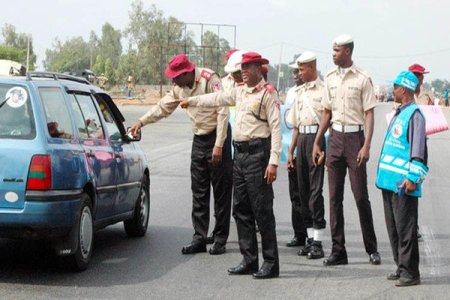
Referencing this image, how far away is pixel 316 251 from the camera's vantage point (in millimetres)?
8766

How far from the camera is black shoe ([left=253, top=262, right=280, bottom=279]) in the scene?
306 inches

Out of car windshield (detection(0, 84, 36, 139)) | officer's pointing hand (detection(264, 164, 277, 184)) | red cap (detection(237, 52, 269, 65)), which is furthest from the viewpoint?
red cap (detection(237, 52, 269, 65))

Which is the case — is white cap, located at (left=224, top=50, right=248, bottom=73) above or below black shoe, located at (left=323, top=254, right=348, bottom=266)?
above

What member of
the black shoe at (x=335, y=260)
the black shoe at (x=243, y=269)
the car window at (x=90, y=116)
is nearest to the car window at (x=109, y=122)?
the car window at (x=90, y=116)

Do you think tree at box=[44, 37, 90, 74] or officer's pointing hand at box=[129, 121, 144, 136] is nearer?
officer's pointing hand at box=[129, 121, 144, 136]

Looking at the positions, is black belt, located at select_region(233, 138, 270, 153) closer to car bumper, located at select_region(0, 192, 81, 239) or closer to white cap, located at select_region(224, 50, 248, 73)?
→ white cap, located at select_region(224, 50, 248, 73)

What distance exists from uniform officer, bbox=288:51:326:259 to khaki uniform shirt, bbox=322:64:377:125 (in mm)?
369

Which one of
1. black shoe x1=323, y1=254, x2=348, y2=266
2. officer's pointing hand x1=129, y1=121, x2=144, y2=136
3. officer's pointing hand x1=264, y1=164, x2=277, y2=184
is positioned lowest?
black shoe x1=323, y1=254, x2=348, y2=266

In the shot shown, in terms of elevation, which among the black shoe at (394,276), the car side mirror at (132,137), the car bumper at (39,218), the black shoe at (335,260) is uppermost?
the car side mirror at (132,137)

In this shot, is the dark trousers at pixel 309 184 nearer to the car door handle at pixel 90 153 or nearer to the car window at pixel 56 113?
the car door handle at pixel 90 153

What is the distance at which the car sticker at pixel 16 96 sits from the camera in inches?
296

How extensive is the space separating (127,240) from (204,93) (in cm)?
186

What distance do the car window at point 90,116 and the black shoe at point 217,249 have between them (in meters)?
1.54

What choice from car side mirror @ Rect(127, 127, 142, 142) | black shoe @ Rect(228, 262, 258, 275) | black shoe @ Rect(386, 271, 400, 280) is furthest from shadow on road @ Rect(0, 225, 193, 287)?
black shoe @ Rect(386, 271, 400, 280)
